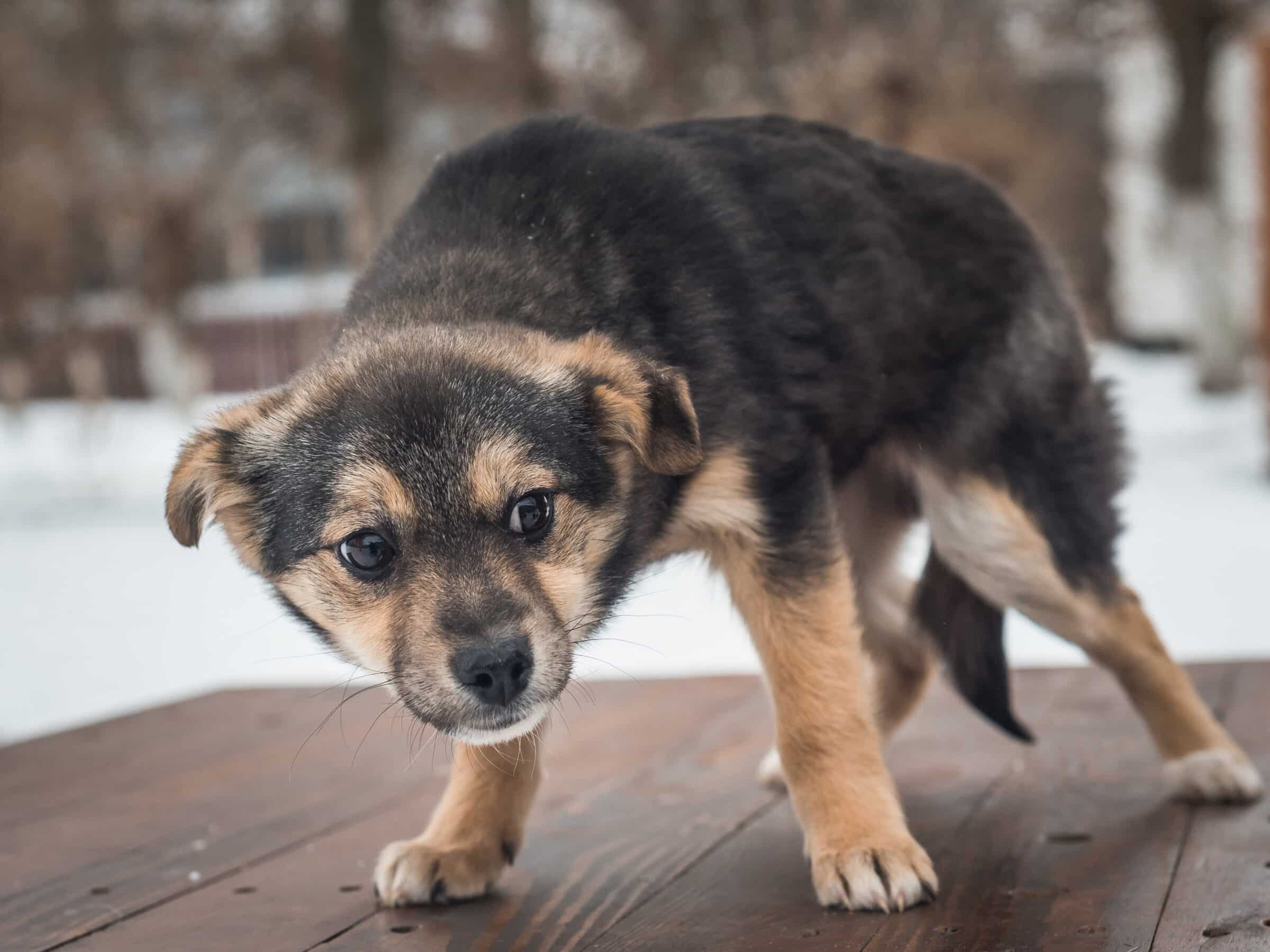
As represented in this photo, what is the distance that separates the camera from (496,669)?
8.04 ft

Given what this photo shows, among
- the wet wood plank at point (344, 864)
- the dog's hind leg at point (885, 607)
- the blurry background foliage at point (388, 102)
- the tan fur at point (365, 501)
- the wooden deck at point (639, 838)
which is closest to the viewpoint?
the tan fur at point (365, 501)

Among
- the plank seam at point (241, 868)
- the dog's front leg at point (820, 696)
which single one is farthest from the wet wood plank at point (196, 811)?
the dog's front leg at point (820, 696)

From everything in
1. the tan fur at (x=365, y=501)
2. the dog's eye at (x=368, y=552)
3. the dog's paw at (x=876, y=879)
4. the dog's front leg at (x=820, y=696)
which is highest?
the tan fur at (x=365, y=501)

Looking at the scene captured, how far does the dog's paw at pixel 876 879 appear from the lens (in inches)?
108

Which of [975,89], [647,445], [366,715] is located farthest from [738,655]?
[975,89]

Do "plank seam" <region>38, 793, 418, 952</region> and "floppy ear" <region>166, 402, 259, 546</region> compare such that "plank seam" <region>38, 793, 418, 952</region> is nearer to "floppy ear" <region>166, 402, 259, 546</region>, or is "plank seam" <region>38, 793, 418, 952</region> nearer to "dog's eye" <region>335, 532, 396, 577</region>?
"floppy ear" <region>166, 402, 259, 546</region>

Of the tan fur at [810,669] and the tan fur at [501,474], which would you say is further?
the tan fur at [810,669]

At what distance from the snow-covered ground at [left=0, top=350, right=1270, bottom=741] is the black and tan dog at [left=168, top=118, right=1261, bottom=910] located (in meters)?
0.33

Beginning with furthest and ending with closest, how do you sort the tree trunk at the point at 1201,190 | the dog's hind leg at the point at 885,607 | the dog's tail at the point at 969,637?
the tree trunk at the point at 1201,190 < the dog's hind leg at the point at 885,607 < the dog's tail at the point at 969,637

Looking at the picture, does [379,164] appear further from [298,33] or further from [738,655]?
[738,655]

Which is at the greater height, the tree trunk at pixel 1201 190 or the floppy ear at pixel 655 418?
the floppy ear at pixel 655 418

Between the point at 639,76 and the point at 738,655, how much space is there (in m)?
7.62

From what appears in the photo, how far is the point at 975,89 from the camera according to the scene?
12.8 meters

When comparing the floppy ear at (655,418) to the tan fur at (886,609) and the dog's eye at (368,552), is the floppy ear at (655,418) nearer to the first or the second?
the dog's eye at (368,552)
